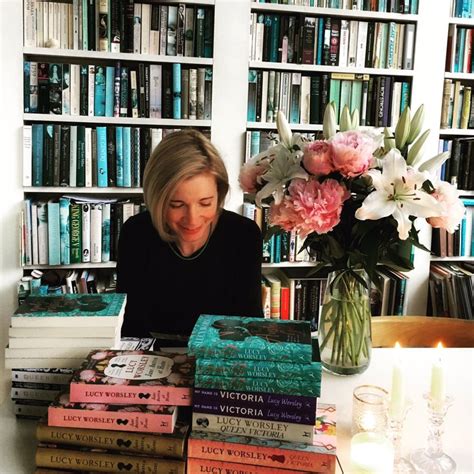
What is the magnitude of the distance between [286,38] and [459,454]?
2.09m

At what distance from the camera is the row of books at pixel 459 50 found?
2760mm

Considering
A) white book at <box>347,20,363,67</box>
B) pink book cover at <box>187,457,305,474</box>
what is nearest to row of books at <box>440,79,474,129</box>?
white book at <box>347,20,363,67</box>

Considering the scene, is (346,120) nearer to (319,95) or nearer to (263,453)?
(263,453)

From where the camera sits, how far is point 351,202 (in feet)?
3.87

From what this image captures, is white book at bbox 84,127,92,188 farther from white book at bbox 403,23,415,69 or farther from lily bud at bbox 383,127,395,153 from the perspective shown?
lily bud at bbox 383,127,395,153

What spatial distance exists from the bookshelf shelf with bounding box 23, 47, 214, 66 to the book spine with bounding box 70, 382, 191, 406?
6.33 ft

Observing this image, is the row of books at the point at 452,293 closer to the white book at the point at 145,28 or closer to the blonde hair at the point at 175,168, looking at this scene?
the blonde hair at the point at 175,168

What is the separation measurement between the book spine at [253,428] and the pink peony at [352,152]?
0.47 meters

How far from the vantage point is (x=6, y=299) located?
8.41 ft

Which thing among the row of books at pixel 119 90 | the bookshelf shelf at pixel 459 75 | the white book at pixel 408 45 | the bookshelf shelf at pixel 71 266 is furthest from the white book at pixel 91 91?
the bookshelf shelf at pixel 459 75

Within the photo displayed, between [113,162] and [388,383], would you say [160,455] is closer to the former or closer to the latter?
[388,383]

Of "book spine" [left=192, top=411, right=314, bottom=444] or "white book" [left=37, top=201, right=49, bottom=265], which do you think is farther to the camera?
"white book" [left=37, top=201, right=49, bottom=265]

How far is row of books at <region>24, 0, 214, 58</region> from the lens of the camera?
8.04 feet

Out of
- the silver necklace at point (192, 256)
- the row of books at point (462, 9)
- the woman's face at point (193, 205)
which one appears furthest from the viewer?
the row of books at point (462, 9)
